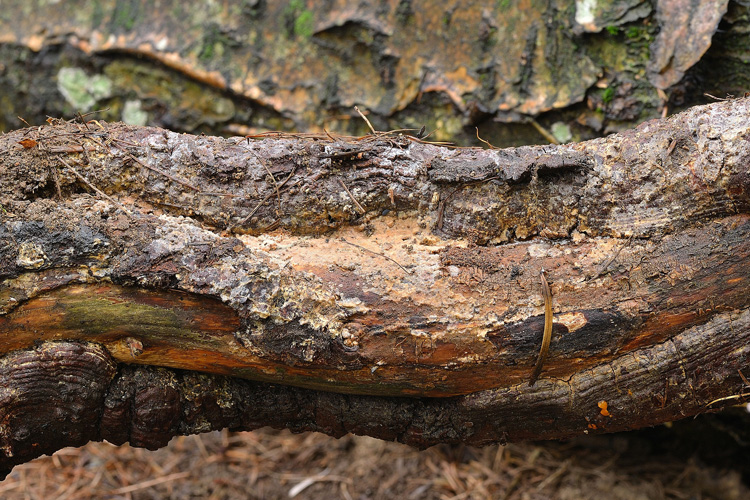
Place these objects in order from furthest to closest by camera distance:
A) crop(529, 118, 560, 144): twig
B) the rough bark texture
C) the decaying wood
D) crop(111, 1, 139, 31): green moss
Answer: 1. crop(111, 1, 139, 31): green moss
2. crop(529, 118, 560, 144): twig
3. the rough bark texture
4. the decaying wood

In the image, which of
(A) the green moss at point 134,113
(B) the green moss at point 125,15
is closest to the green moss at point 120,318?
(A) the green moss at point 134,113

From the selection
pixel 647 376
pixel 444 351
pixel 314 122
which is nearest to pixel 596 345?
pixel 647 376

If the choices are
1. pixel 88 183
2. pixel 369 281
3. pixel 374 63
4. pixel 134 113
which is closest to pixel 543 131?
pixel 374 63

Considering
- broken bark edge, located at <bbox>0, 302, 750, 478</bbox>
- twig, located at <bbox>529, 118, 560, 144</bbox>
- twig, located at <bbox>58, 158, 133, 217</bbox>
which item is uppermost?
twig, located at <bbox>529, 118, 560, 144</bbox>

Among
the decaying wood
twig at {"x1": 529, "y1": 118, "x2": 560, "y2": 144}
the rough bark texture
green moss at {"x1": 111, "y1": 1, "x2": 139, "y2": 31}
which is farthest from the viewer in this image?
green moss at {"x1": 111, "y1": 1, "x2": 139, "y2": 31}

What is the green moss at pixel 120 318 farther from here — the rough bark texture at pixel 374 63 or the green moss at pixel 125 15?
the green moss at pixel 125 15

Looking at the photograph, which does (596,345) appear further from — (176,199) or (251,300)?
(176,199)

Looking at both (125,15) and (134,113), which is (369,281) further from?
(125,15)

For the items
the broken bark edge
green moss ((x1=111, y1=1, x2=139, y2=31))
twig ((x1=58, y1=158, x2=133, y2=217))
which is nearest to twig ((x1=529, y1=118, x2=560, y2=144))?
the broken bark edge

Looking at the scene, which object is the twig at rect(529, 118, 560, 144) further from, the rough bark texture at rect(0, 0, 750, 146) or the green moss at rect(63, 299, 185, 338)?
the green moss at rect(63, 299, 185, 338)
